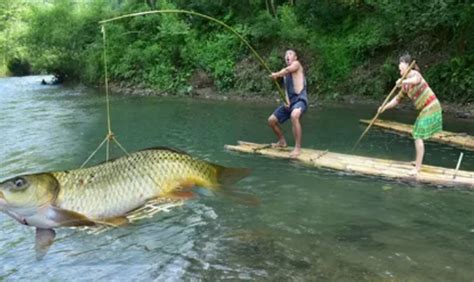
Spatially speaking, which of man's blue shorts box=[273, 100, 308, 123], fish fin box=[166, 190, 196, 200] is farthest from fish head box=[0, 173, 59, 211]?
man's blue shorts box=[273, 100, 308, 123]

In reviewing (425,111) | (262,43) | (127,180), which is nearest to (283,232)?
(127,180)

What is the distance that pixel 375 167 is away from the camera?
9.33 meters

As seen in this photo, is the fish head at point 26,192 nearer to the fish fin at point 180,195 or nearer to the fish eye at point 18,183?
the fish eye at point 18,183

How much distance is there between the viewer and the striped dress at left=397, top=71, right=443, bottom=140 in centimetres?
888

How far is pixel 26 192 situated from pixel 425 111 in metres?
6.84

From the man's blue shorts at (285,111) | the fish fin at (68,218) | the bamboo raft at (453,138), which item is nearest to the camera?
the fish fin at (68,218)

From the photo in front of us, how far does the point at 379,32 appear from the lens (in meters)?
19.5

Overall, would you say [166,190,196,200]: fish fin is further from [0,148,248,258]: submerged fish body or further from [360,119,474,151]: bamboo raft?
[360,119,474,151]: bamboo raft

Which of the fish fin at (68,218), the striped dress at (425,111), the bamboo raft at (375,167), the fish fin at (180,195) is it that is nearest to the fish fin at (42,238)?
the fish fin at (68,218)

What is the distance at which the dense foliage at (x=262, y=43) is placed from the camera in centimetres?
1706

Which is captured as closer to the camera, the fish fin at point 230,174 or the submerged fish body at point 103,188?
the submerged fish body at point 103,188

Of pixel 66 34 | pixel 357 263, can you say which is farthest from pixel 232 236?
pixel 66 34

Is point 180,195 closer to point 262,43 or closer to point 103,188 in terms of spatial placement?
point 103,188

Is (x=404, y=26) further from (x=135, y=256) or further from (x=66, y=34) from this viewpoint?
(x=66, y=34)
